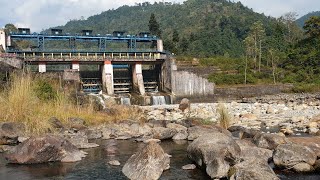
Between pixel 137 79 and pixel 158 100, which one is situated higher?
pixel 137 79

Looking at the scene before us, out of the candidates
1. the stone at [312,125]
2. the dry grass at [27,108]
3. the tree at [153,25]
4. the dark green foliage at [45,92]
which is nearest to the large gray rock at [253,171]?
the dry grass at [27,108]

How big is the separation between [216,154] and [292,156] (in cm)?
234

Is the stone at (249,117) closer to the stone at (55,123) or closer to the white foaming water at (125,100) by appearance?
the stone at (55,123)

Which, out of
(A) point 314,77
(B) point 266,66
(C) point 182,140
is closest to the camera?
(C) point 182,140

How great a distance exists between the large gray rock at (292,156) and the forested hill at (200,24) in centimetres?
4808

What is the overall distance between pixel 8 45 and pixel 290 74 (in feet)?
116

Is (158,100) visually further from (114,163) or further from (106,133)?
(114,163)

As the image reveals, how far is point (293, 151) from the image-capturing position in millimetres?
11055

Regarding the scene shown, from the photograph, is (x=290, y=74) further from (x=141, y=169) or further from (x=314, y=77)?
(x=141, y=169)

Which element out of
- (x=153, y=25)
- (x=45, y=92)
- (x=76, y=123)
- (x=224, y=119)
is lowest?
(x=76, y=123)

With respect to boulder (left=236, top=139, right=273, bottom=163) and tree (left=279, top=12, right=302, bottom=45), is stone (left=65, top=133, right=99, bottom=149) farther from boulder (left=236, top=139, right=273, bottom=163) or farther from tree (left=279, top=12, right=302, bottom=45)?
tree (left=279, top=12, right=302, bottom=45)

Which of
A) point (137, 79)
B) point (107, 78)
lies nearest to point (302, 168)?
point (107, 78)

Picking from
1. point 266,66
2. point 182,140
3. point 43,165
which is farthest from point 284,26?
point 43,165

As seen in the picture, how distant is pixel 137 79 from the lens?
4203 centimetres
